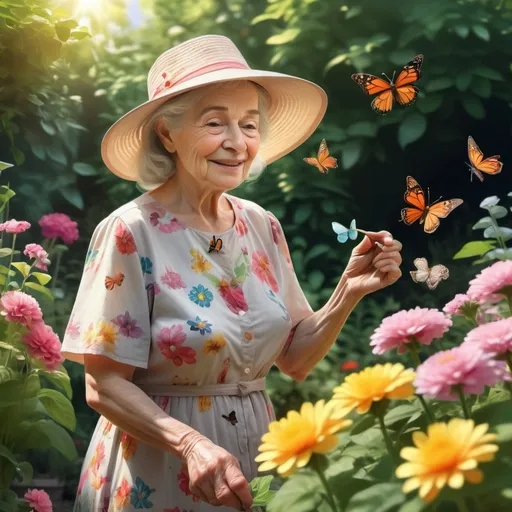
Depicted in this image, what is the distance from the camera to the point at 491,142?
4105mm

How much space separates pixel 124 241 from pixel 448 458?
120 cm

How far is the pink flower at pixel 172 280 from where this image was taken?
195cm

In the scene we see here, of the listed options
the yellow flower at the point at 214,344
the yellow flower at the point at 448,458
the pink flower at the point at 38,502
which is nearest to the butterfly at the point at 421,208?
the yellow flower at the point at 214,344

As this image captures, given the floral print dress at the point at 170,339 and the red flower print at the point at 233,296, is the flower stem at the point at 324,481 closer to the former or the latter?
the floral print dress at the point at 170,339

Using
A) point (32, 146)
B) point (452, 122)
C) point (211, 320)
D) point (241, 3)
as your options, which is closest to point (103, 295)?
point (211, 320)

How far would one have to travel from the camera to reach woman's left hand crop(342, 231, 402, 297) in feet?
6.16

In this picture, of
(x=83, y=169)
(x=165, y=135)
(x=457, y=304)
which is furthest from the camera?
(x=83, y=169)

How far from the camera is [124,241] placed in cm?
196

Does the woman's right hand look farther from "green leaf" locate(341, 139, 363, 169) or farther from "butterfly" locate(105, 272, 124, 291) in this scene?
"green leaf" locate(341, 139, 363, 169)

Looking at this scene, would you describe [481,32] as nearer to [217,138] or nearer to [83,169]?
[83,169]

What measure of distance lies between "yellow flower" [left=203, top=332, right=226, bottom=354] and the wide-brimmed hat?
505mm

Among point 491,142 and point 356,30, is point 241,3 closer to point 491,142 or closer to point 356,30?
point 356,30

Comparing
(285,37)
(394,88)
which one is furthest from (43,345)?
(285,37)

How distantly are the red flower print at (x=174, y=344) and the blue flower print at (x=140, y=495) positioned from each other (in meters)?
0.27
